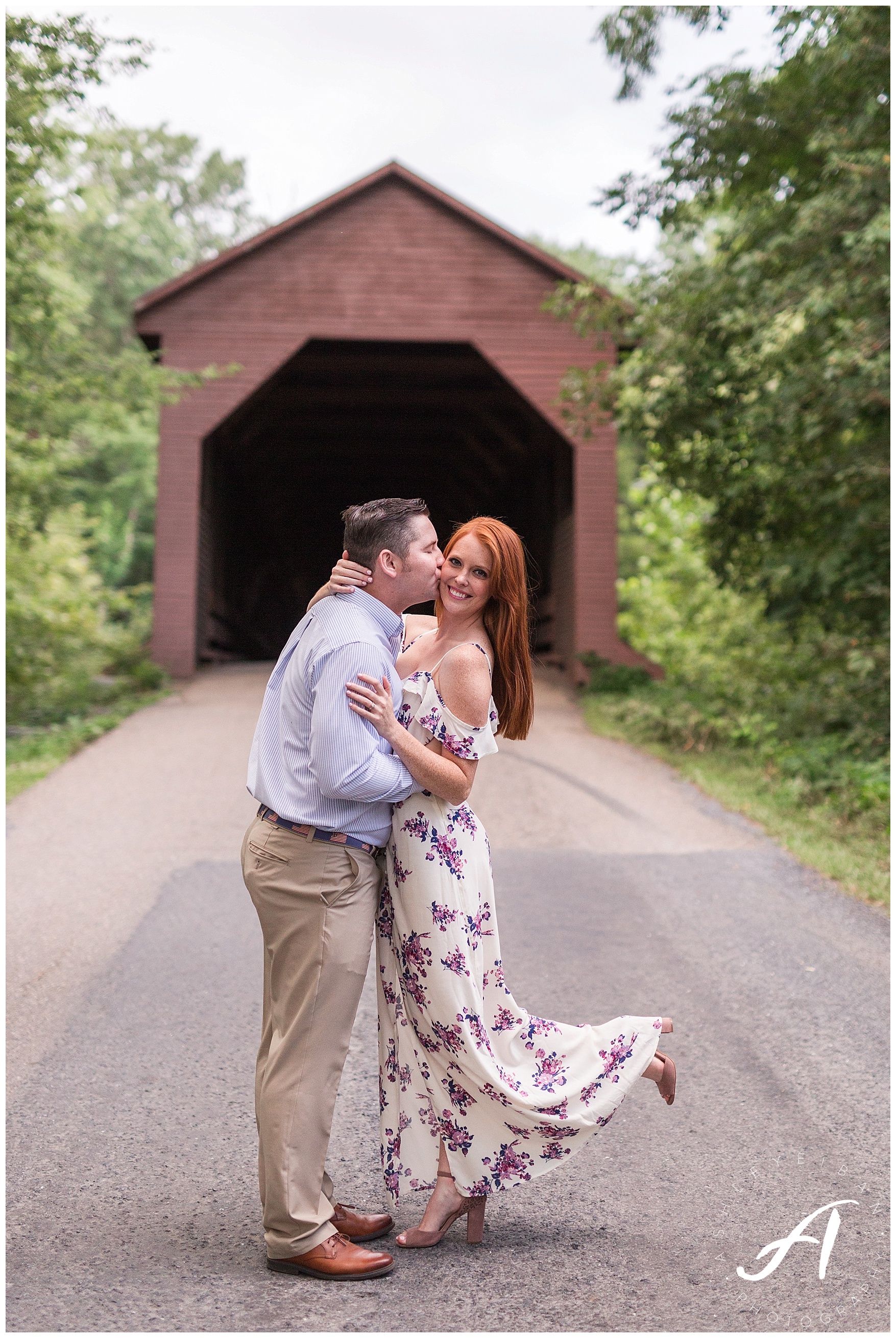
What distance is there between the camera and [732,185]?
38.5ft

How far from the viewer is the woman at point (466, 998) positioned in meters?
2.89

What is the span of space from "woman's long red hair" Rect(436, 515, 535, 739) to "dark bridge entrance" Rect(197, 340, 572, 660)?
1077 centimetres

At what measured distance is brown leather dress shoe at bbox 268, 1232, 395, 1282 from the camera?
278 cm

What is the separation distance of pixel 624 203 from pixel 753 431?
9.87 feet

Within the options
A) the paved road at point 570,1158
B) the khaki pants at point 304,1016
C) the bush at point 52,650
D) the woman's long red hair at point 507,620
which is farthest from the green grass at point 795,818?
the bush at point 52,650

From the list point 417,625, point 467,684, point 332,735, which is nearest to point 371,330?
point 417,625

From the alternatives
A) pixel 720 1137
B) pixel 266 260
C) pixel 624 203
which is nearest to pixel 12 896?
pixel 720 1137

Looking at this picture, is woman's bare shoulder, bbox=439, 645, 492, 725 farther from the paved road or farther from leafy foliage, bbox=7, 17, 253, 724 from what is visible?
leafy foliage, bbox=7, 17, 253, 724

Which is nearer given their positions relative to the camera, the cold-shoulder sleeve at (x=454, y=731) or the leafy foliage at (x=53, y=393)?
the cold-shoulder sleeve at (x=454, y=731)

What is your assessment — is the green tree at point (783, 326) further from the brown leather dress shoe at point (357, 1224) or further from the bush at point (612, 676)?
the brown leather dress shoe at point (357, 1224)

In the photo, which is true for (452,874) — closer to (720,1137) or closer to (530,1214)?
(530,1214)

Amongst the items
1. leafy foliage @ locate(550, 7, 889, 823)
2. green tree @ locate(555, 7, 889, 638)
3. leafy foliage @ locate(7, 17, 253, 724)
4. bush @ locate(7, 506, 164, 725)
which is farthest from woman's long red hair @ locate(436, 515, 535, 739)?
bush @ locate(7, 506, 164, 725)

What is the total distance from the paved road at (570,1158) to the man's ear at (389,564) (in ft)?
6.01

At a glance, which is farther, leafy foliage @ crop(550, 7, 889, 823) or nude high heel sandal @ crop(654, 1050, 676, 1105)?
leafy foliage @ crop(550, 7, 889, 823)
